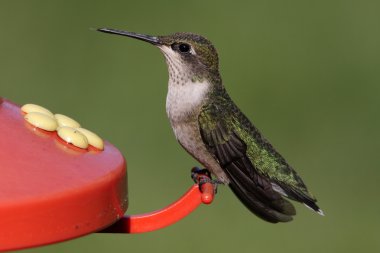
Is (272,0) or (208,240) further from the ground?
(272,0)

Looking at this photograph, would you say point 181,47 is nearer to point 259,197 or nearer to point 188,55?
point 188,55

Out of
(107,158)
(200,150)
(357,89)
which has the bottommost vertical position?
(357,89)

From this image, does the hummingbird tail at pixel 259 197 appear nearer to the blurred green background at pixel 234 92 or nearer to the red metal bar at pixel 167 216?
the red metal bar at pixel 167 216

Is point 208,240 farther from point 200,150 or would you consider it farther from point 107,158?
point 107,158

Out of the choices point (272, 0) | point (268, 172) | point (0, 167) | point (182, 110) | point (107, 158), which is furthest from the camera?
point (272, 0)

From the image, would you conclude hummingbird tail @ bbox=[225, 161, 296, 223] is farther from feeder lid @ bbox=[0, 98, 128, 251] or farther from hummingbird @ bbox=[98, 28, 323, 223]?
feeder lid @ bbox=[0, 98, 128, 251]

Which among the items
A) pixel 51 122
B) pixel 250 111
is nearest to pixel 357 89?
pixel 250 111

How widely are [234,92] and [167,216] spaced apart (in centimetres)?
592

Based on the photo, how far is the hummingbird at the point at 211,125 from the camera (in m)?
5.35

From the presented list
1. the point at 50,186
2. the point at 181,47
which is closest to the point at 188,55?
the point at 181,47

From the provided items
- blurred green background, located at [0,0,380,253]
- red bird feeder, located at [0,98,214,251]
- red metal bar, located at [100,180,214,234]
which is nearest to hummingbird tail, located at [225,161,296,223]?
red metal bar, located at [100,180,214,234]

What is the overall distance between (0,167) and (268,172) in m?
2.55

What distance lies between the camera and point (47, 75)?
10.1m

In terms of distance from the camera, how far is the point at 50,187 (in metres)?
3.46
